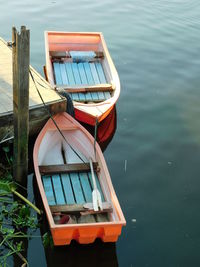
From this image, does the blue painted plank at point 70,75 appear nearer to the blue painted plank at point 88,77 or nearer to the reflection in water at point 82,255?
the blue painted plank at point 88,77

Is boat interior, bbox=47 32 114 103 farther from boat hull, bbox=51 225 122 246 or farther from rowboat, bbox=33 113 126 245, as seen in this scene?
boat hull, bbox=51 225 122 246

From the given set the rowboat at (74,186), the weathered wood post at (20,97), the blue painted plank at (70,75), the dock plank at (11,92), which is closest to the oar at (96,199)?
the rowboat at (74,186)

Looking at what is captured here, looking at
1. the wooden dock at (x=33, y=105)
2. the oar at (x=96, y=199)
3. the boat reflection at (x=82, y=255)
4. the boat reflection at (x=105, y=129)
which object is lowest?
the boat reflection at (x=82, y=255)

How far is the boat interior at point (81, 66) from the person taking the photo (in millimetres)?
9570

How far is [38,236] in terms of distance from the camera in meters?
6.81

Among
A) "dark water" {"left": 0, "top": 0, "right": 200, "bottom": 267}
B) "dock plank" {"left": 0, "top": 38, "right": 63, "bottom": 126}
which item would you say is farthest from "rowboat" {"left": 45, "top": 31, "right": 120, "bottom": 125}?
"dark water" {"left": 0, "top": 0, "right": 200, "bottom": 267}

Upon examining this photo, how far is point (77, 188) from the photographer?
7.23 meters

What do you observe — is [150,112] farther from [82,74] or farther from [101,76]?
[82,74]

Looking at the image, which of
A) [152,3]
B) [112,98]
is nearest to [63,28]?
[152,3]

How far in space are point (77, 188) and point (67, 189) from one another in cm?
17

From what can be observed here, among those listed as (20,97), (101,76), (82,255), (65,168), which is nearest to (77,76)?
(101,76)

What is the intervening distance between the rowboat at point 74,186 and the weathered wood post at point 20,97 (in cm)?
32

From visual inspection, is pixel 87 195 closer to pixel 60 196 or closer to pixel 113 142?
pixel 60 196

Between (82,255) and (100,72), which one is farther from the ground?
(100,72)
